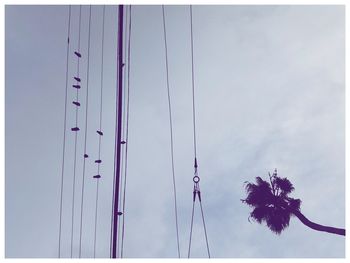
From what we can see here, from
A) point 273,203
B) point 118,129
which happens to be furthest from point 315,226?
point 118,129

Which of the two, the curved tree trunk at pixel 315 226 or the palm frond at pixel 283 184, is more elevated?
the palm frond at pixel 283 184

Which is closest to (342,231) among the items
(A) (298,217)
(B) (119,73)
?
(A) (298,217)

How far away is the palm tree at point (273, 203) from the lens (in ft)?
43.1

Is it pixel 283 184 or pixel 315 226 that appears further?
pixel 283 184

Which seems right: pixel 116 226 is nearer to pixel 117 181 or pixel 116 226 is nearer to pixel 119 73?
pixel 117 181

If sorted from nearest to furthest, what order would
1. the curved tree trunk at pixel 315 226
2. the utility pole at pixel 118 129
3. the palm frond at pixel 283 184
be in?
the utility pole at pixel 118 129, the curved tree trunk at pixel 315 226, the palm frond at pixel 283 184

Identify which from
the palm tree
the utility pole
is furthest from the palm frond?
the utility pole

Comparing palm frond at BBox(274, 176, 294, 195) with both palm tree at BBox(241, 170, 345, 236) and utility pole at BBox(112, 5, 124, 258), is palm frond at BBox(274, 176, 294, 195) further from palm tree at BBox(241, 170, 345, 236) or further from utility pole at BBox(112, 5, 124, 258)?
utility pole at BBox(112, 5, 124, 258)

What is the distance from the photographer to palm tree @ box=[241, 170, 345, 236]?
1312 cm

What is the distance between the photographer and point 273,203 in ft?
44.3

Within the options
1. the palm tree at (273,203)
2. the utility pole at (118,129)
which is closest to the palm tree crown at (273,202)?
the palm tree at (273,203)

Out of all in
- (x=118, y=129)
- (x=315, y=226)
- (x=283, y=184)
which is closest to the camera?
(x=118, y=129)

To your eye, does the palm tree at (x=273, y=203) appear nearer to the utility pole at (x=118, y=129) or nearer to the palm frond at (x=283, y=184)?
the palm frond at (x=283, y=184)

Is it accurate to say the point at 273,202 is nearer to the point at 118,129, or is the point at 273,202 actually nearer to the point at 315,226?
the point at 315,226
